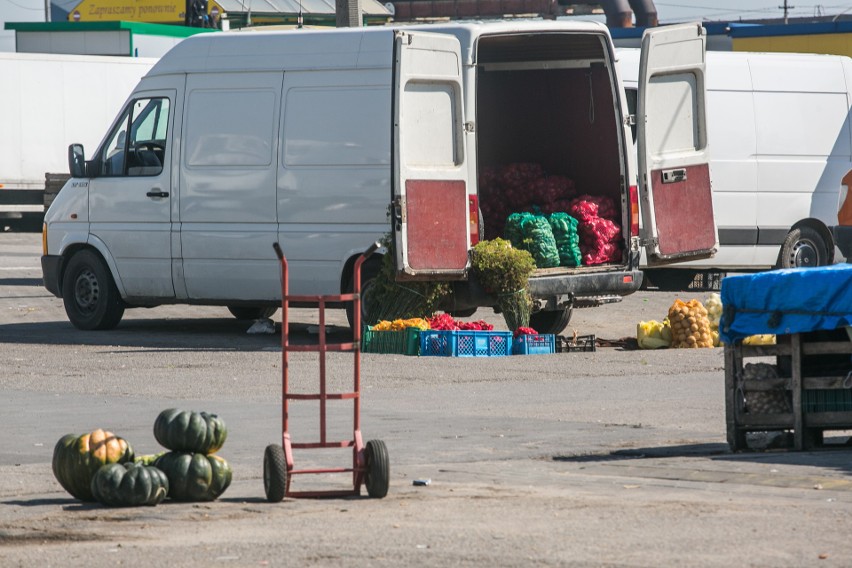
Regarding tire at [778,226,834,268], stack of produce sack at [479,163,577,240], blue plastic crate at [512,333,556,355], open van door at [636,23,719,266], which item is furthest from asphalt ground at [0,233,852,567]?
tire at [778,226,834,268]

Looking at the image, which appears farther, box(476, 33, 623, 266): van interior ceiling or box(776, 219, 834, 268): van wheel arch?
box(776, 219, 834, 268): van wheel arch

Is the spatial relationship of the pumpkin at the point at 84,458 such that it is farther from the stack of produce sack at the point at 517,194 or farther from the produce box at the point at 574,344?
the stack of produce sack at the point at 517,194

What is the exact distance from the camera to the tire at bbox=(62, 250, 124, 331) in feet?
56.5

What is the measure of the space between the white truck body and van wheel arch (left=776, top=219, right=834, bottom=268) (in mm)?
16335

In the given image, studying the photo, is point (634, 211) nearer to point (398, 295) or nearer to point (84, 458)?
point (398, 295)

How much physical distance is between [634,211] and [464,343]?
7.45 ft

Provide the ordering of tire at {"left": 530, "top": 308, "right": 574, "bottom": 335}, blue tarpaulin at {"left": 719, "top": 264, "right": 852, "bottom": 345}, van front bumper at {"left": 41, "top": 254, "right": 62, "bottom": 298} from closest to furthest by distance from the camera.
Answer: blue tarpaulin at {"left": 719, "top": 264, "right": 852, "bottom": 345}
tire at {"left": 530, "top": 308, "right": 574, "bottom": 335}
van front bumper at {"left": 41, "top": 254, "right": 62, "bottom": 298}

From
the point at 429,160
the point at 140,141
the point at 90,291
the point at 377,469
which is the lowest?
the point at 377,469

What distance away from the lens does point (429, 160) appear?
583 inches

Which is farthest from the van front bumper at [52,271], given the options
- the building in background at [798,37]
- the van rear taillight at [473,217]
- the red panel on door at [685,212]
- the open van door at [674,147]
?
the building in background at [798,37]

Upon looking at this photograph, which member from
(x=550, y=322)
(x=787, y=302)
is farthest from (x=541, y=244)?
(x=787, y=302)

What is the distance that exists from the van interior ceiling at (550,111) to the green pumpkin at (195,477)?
9.05m

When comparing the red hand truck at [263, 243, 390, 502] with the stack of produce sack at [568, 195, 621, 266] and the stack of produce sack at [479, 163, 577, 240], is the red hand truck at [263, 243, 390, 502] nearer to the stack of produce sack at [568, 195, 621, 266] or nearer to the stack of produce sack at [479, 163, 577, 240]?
the stack of produce sack at [568, 195, 621, 266]

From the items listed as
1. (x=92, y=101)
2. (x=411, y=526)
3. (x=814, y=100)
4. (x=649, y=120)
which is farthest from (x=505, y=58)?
(x=92, y=101)
